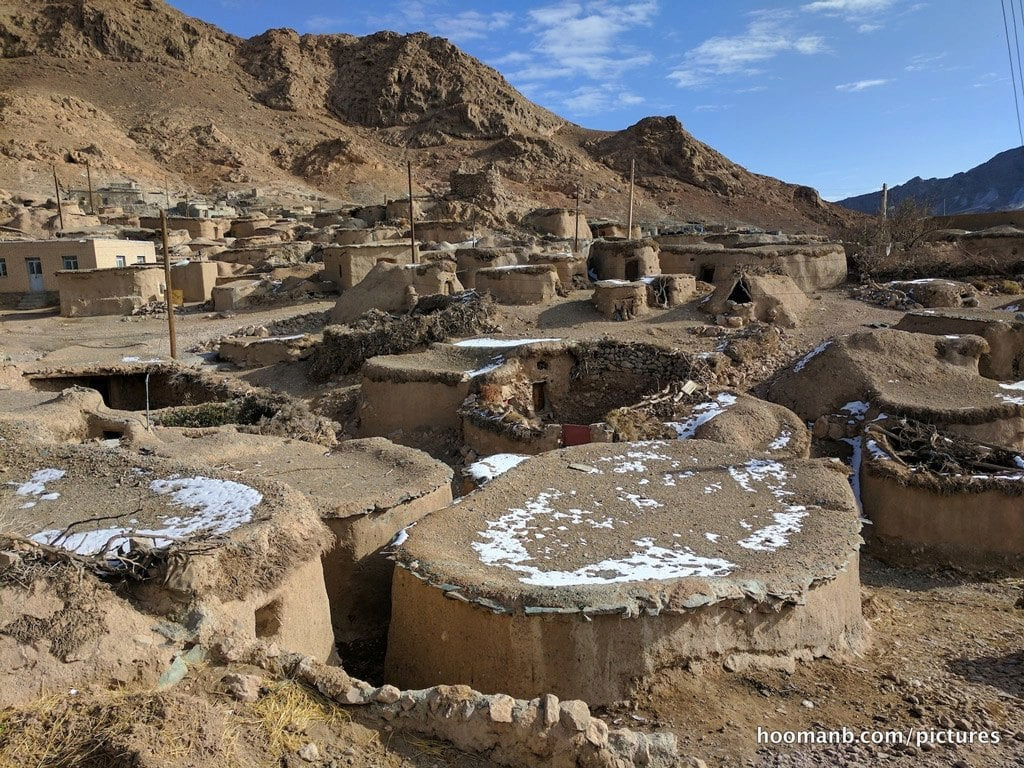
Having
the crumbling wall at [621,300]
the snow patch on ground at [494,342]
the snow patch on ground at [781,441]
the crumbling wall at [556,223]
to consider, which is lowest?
the snow patch on ground at [781,441]

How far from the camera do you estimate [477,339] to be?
48.9 ft

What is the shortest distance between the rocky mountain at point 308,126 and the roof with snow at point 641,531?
101 feet

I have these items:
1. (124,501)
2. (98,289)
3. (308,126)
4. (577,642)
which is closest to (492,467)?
(577,642)

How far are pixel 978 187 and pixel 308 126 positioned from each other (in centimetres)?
8036

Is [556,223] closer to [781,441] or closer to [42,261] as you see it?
[42,261]

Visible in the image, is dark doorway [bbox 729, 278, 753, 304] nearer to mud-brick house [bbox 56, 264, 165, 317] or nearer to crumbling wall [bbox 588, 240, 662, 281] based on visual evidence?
crumbling wall [bbox 588, 240, 662, 281]

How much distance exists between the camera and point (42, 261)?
76.4 ft

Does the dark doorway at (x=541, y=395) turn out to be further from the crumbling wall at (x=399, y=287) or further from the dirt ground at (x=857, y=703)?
the dirt ground at (x=857, y=703)

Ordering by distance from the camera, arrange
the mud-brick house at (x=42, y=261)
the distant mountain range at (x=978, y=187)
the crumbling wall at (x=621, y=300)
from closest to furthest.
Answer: the crumbling wall at (x=621, y=300)
the mud-brick house at (x=42, y=261)
the distant mountain range at (x=978, y=187)

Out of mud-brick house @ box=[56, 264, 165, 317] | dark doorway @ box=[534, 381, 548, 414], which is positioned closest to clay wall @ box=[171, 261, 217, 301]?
mud-brick house @ box=[56, 264, 165, 317]

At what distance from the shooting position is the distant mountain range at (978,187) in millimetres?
87375

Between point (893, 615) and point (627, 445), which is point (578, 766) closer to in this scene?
point (893, 615)

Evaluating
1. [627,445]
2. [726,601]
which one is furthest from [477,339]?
[726,601]

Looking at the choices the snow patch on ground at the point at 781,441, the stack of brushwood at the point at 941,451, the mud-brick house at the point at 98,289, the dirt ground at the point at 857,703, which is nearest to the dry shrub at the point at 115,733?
the dirt ground at the point at 857,703
